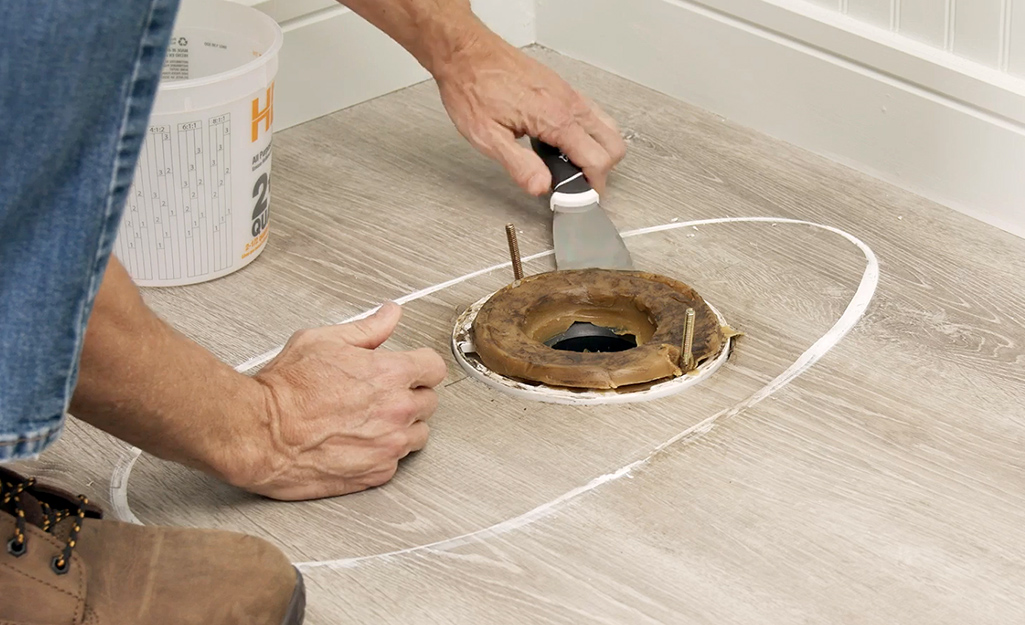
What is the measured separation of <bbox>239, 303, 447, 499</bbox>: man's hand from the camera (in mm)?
1108

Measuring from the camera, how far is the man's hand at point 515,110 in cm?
164

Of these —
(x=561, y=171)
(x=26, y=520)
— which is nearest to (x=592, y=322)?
(x=561, y=171)

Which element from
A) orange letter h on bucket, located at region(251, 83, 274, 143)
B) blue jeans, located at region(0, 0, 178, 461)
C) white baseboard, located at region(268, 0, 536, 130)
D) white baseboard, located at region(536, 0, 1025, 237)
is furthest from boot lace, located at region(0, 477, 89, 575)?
white baseboard, located at region(536, 0, 1025, 237)

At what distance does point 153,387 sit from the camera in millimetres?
933

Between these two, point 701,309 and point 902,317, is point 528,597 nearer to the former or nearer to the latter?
point 701,309

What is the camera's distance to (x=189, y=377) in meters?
0.98

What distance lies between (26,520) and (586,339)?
712 mm

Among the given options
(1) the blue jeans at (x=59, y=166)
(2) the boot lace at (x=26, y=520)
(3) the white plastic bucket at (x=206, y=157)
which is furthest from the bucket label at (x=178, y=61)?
(1) the blue jeans at (x=59, y=166)

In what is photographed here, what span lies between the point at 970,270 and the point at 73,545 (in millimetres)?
1143

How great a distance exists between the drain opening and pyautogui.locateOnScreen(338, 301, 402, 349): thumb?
0.27 metres

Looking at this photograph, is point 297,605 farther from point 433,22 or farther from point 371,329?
point 433,22

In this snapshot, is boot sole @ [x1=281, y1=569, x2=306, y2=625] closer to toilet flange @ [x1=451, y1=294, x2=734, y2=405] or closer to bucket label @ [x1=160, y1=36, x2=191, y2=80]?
toilet flange @ [x1=451, y1=294, x2=734, y2=405]

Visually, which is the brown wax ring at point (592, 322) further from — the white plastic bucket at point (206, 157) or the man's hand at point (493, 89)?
the white plastic bucket at point (206, 157)

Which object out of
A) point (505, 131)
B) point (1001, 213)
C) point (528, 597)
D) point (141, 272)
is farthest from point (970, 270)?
point (141, 272)
